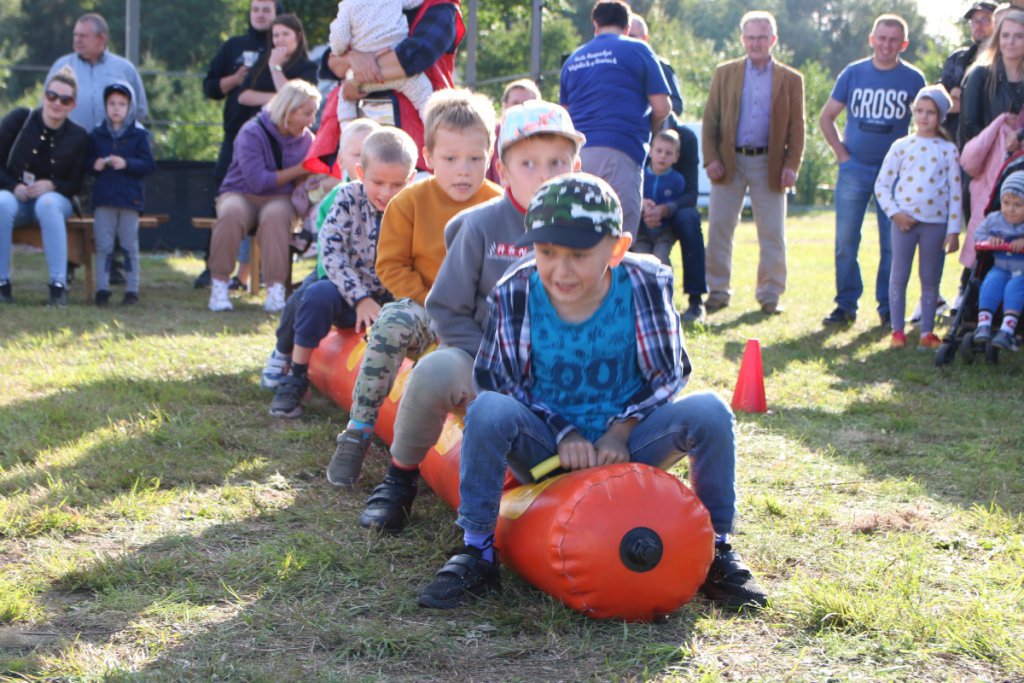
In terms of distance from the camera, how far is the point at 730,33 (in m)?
87.6

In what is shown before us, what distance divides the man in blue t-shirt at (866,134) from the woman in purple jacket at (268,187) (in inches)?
162

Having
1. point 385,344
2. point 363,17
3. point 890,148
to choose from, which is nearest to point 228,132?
point 363,17

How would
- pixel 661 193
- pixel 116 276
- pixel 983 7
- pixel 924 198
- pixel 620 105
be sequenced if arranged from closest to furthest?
pixel 620 105, pixel 924 198, pixel 983 7, pixel 661 193, pixel 116 276

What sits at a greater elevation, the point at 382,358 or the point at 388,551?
the point at 382,358

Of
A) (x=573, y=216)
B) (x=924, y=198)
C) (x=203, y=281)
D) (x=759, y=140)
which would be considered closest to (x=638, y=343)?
(x=573, y=216)

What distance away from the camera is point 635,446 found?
3.39 m

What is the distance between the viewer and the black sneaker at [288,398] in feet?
17.9

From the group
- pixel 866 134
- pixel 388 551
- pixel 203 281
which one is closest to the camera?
pixel 388 551

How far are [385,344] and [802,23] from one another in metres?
88.6

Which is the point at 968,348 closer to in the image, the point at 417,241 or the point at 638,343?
the point at 417,241

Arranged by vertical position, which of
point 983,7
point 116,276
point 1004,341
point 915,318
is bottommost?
point 116,276

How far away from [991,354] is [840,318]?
1.99 m

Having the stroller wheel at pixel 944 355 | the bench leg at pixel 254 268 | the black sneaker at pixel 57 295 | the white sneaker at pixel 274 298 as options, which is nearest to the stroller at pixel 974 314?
the stroller wheel at pixel 944 355

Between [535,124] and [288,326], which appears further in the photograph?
[288,326]
